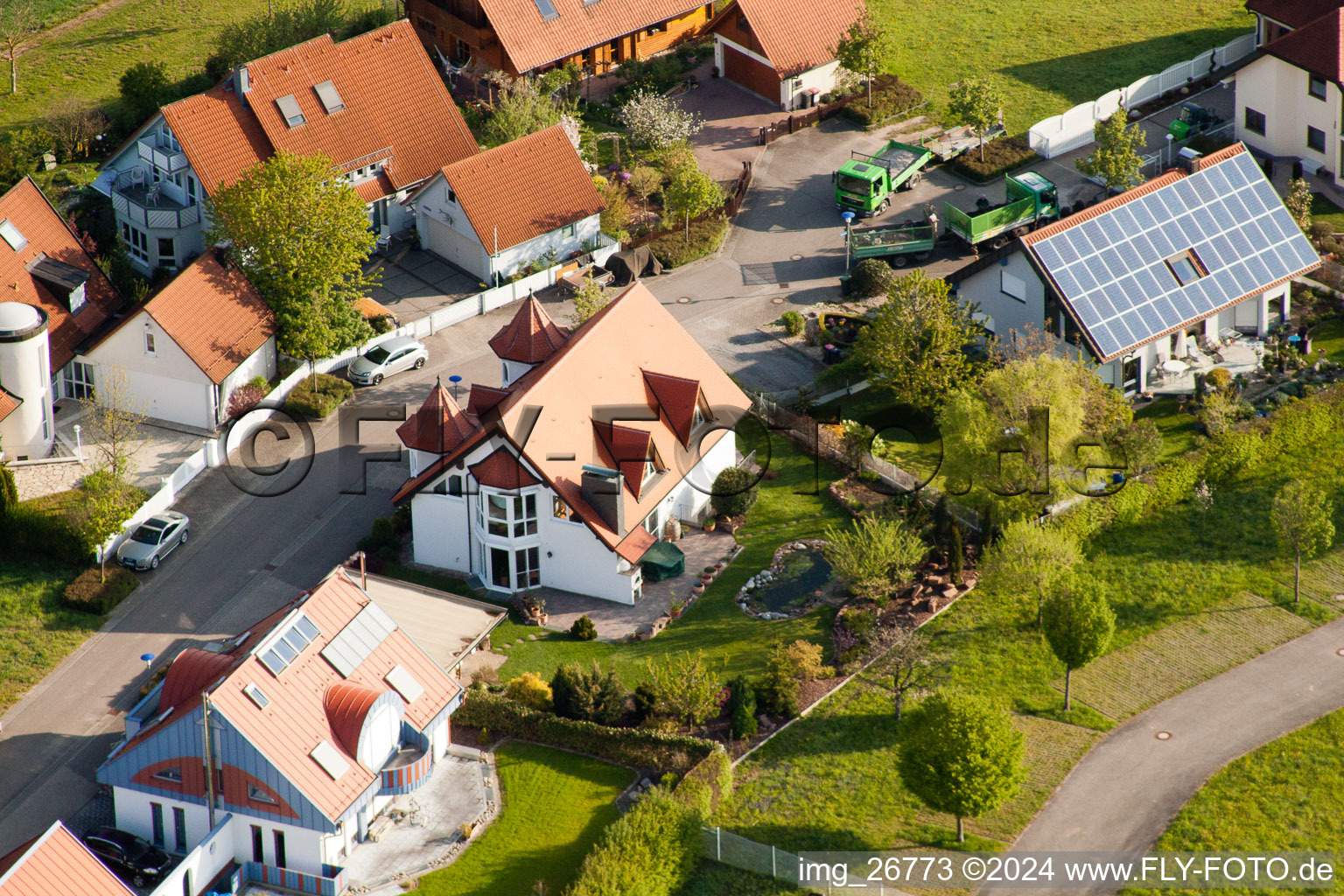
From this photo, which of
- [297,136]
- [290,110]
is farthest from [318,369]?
[290,110]

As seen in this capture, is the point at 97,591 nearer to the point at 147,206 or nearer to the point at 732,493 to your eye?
the point at 732,493

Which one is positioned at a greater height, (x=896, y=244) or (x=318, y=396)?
(x=318, y=396)

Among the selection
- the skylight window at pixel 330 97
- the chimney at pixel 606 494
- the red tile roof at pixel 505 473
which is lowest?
the chimney at pixel 606 494

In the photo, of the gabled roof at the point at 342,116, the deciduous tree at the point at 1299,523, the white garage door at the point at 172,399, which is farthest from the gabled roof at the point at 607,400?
the deciduous tree at the point at 1299,523

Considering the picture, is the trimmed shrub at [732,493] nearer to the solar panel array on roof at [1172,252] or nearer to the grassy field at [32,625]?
the solar panel array on roof at [1172,252]

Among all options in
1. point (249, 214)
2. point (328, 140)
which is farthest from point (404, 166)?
point (249, 214)

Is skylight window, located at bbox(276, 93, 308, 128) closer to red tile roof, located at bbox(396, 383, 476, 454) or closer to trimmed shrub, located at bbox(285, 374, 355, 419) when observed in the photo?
trimmed shrub, located at bbox(285, 374, 355, 419)
